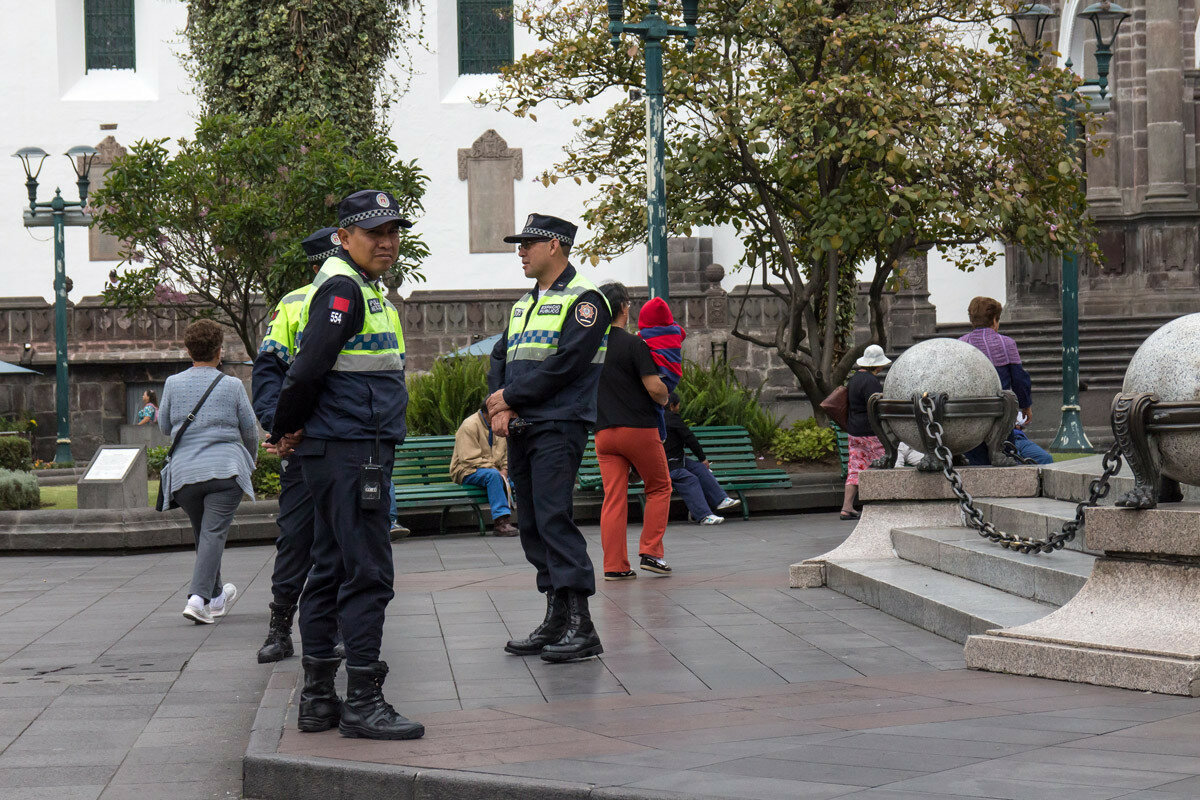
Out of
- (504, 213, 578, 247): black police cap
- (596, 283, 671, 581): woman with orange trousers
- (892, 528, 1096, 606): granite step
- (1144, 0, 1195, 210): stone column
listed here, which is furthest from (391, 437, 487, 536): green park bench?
(1144, 0, 1195, 210): stone column

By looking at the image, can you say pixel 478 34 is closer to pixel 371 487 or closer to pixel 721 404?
pixel 721 404

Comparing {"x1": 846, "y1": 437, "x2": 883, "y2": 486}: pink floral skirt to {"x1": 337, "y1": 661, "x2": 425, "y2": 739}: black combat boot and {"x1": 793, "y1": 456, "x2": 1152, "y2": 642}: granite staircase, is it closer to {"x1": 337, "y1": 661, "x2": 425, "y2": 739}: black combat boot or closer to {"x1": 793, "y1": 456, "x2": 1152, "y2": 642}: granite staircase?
{"x1": 793, "y1": 456, "x2": 1152, "y2": 642}: granite staircase

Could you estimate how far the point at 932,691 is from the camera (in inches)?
237

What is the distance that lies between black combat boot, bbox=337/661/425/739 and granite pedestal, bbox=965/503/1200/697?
2556mm

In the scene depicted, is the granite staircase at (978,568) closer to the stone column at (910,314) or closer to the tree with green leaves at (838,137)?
the tree with green leaves at (838,137)

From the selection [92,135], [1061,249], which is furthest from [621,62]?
[92,135]

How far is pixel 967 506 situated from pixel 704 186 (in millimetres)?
9367

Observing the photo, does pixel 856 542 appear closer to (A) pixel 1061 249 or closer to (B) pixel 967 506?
A: (B) pixel 967 506

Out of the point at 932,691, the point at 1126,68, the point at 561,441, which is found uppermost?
the point at 1126,68

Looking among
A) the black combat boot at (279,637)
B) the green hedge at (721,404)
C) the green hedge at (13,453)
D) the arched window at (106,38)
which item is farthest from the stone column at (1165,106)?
the black combat boot at (279,637)

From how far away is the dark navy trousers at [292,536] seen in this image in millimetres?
7258

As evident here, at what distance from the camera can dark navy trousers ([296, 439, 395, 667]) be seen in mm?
5477

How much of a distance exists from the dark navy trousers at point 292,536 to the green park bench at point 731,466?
23.6ft

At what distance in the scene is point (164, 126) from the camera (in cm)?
Answer: 3344
